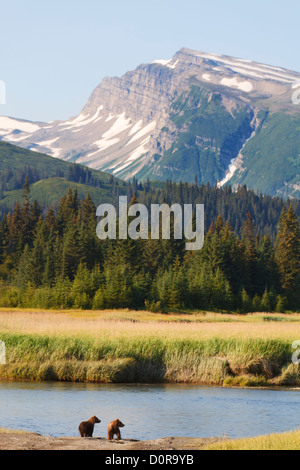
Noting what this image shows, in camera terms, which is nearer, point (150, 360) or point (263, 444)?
point (263, 444)

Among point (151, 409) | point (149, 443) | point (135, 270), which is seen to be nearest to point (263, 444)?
point (149, 443)

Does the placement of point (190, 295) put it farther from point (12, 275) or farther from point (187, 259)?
point (12, 275)

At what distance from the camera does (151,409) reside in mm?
29422

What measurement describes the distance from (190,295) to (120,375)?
5948cm

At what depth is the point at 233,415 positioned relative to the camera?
2819 centimetres

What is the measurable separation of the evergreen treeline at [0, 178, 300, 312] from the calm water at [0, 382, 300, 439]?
2155 inches

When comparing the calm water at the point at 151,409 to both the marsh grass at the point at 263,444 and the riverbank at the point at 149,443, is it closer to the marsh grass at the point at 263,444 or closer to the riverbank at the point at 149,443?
the riverbank at the point at 149,443

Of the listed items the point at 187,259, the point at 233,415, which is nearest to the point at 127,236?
the point at 187,259

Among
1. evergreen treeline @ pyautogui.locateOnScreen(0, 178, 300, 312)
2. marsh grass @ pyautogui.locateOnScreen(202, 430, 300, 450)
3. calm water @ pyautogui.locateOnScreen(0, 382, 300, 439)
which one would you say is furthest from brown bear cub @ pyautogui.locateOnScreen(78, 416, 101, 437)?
evergreen treeline @ pyautogui.locateOnScreen(0, 178, 300, 312)

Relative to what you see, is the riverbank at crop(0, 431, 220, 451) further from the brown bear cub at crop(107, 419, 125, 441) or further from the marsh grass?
the marsh grass

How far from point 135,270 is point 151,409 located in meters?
78.5

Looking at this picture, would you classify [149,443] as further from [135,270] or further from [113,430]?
[135,270]

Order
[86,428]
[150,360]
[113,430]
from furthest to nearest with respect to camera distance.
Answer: [150,360] < [86,428] < [113,430]
